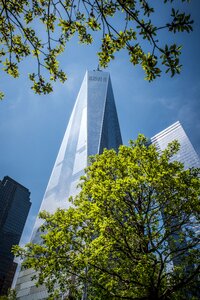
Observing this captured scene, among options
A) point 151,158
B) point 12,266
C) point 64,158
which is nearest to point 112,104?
point 64,158

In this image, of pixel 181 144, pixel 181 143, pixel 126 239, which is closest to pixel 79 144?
pixel 181 143

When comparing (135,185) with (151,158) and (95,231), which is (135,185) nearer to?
(151,158)

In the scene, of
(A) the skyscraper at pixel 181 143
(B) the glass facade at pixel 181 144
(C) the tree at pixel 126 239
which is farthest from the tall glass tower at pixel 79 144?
(C) the tree at pixel 126 239

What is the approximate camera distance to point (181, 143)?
14825cm

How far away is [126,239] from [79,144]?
98.9 metres

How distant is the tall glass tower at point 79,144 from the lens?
92.6 metres

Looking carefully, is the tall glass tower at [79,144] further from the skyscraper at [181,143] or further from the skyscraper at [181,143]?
the skyscraper at [181,143]

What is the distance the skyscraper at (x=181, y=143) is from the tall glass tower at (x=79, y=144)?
44.7m

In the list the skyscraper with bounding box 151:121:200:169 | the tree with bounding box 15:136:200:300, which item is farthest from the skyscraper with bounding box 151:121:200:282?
the tree with bounding box 15:136:200:300

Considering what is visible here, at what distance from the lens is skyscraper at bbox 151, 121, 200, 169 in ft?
434

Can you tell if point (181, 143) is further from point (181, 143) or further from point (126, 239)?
point (126, 239)

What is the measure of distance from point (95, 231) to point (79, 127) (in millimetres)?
109838

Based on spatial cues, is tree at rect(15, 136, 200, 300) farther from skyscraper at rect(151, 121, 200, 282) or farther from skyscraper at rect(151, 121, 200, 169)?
skyscraper at rect(151, 121, 200, 169)

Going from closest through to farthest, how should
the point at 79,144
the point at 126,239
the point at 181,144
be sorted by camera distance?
the point at 126,239, the point at 79,144, the point at 181,144
